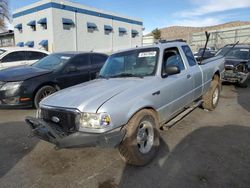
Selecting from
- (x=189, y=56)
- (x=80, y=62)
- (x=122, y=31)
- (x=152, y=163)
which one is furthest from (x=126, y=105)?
(x=122, y=31)

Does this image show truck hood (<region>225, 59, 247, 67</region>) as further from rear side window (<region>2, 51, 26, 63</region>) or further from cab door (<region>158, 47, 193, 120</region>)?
rear side window (<region>2, 51, 26, 63</region>)

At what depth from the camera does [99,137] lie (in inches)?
112

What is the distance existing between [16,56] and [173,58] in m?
6.71

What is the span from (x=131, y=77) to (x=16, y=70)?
164 inches

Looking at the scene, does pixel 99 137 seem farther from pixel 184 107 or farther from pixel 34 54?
pixel 34 54

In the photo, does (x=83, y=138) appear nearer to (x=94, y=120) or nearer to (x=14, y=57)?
(x=94, y=120)

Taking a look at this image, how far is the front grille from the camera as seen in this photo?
300cm

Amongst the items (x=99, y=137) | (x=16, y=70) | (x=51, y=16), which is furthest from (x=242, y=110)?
(x=51, y=16)

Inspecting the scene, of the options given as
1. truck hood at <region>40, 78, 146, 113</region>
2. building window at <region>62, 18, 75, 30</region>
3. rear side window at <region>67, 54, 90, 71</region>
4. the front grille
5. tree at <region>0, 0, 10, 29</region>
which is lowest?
the front grille

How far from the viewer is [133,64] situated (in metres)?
4.29

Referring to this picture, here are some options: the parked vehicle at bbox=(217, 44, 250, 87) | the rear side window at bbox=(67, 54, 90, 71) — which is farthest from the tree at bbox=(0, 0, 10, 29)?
the parked vehicle at bbox=(217, 44, 250, 87)

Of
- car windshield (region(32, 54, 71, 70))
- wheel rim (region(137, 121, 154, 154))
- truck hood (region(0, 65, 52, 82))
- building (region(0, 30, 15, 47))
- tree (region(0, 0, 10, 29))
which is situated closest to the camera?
wheel rim (region(137, 121, 154, 154))

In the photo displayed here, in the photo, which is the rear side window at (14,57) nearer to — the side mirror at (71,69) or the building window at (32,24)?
the side mirror at (71,69)

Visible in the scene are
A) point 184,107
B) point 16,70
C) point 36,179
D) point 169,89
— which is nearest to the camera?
point 36,179
